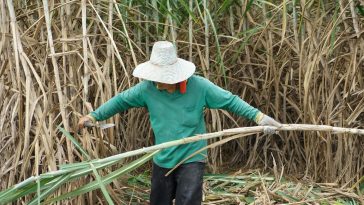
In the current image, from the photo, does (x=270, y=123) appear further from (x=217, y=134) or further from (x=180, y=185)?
(x=180, y=185)

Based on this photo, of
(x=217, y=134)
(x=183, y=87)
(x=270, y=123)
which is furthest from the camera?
(x=183, y=87)

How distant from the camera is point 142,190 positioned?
3.60 meters

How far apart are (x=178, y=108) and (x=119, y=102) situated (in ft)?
0.92

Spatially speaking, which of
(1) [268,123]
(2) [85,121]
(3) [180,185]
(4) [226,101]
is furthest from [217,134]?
(2) [85,121]

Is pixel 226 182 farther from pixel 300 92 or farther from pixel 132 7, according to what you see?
pixel 132 7

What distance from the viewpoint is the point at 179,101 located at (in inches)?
114

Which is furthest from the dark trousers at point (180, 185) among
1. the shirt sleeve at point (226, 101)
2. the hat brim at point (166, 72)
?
the hat brim at point (166, 72)

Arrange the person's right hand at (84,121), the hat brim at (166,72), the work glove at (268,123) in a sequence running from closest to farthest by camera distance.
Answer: the work glove at (268,123) < the hat brim at (166,72) < the person's right hand at (84,121)

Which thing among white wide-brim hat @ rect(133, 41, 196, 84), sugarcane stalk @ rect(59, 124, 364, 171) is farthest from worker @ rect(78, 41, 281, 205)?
sugarcane stalk @ rect(59, 124, 364, 171)

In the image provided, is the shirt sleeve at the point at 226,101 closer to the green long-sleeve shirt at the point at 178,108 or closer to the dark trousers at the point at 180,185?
the green long-sleeve shirt at the point at 178,108

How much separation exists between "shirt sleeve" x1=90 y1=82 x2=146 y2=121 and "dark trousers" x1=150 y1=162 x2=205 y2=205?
1.05 feet

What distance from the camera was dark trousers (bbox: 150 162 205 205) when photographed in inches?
115

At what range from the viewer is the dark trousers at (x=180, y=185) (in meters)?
2.93

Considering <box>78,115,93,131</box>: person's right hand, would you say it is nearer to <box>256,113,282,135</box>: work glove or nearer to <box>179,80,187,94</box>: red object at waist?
<box>179,80,187,94</box>: red object at waist
